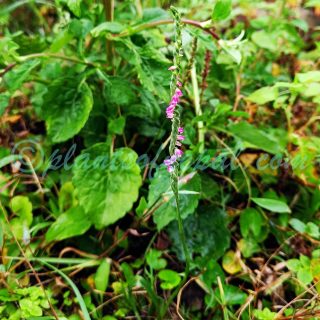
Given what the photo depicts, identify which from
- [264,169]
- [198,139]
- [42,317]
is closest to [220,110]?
[198,139]

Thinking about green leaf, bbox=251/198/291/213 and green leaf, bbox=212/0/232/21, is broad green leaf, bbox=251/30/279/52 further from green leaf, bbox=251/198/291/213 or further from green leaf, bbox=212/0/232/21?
green leaf, bbox=251/198/291/213

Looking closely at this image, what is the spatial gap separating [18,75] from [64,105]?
0.53 ft

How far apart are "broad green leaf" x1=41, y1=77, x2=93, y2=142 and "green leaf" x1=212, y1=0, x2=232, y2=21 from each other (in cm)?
41

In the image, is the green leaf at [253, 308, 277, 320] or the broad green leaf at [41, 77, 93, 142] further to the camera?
the broad green leaf at [41, 77, 93, 142]

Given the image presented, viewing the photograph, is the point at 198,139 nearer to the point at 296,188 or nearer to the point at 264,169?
the point at 264,169

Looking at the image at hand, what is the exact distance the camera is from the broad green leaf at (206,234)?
1.19m

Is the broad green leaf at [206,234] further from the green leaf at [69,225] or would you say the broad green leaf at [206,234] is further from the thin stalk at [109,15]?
the thin stalk at [109,15]

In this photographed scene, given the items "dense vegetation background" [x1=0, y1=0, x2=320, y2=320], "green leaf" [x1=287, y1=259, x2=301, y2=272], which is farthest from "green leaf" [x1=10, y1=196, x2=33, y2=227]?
"green leaf" [x1=287, y1=259, x2=301, y2=272]

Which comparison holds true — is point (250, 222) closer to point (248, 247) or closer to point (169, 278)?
point (248, 247)

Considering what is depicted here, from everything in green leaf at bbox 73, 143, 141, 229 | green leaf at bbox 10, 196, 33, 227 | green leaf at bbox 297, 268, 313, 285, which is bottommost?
green leaf at bbox 297, 268, 313, 285

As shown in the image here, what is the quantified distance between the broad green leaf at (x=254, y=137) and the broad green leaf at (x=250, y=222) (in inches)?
7.4

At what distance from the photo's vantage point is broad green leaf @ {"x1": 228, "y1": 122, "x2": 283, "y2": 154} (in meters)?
1.22

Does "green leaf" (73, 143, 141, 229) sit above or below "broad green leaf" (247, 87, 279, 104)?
below

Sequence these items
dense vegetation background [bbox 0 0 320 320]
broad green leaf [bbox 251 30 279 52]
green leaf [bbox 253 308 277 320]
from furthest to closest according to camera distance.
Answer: broad green leaf [bbox 251 30 279 52] → dense vegetation background [bbox 0 0 320 320] → green leaf [bbox 253 308 277 320]
